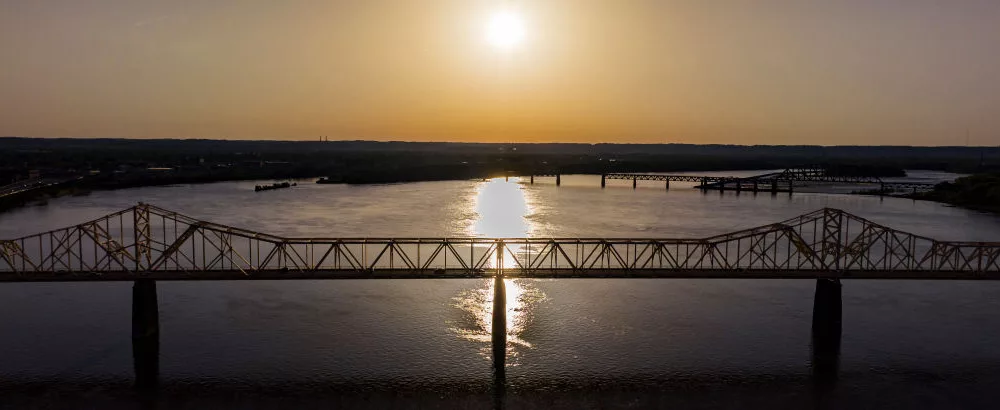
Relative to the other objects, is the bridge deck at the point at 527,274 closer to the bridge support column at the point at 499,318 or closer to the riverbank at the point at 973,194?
the bridge support column at the point at 499,318

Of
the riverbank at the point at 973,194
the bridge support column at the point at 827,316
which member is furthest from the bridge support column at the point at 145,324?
the riverbank at the point at 973,194

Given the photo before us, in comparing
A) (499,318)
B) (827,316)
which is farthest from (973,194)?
(499,318)

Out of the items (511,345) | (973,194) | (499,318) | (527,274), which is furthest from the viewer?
(973,194)

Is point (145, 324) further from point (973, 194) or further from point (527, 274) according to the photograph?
point (973, 194)

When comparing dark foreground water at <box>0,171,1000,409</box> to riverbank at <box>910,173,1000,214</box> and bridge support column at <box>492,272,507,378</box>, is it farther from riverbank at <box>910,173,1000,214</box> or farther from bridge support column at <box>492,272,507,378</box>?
riverbank at <box>910,173,1000,214</box>

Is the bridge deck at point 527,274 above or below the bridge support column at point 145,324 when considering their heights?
above

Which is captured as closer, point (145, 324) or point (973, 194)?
point (145, 324)

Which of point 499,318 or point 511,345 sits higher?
point 499,318

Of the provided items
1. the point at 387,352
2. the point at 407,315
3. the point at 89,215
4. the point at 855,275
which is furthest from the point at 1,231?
the point at 855,275

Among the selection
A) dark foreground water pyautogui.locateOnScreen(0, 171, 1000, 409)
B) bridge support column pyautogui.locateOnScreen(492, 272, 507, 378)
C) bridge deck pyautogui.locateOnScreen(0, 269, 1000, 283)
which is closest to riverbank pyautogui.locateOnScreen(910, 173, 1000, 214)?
dark foreground water pyautogui.locateOnScreen(0, 171, 1000, 409)
